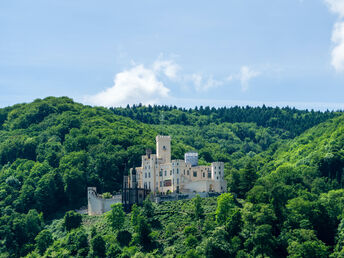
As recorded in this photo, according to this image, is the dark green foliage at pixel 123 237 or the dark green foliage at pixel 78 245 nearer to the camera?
the dark green foliage at pixel 78 245

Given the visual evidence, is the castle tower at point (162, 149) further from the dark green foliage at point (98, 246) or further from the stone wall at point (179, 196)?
the dark green foliage at point (98, 246)

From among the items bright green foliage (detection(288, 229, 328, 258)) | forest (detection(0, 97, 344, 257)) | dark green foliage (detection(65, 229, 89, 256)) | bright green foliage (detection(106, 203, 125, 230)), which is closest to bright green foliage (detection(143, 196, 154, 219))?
forest (detection(0, 97, 344, 257))

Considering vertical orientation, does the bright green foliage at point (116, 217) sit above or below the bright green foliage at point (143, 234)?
above

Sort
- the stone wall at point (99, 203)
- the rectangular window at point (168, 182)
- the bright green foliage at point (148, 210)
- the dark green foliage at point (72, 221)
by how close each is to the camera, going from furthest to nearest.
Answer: the stone wall at point (99, 203)
the rectangular window at point (168, 182)
the dark green foliage at point (72, 221)
the bright green foliage at point (148, 210)

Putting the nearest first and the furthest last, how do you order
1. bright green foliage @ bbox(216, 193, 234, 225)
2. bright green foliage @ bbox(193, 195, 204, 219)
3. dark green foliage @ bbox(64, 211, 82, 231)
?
bright green foliage @ bbox(216, 193, 234, 225)
bright green foliage @ bbox(193, 195, 204, 219)
dark green foliage @ bbox(64, 211, 82, 231)

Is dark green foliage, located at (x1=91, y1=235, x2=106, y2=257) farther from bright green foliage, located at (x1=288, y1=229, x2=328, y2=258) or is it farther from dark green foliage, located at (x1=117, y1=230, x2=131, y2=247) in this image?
bright green foliage, located at (x1=288, y1=229, x2=328, y2=258)

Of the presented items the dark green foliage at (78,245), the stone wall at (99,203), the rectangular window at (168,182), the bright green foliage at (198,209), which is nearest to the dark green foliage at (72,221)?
the stone wall at (99,203)

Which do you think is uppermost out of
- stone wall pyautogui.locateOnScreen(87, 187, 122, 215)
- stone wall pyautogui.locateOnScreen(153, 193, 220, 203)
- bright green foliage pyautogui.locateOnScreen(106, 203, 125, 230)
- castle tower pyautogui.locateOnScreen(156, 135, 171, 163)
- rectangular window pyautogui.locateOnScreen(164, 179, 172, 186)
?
castle tower pyautogui.locateOnScreen(156, 135, 171, 163)
